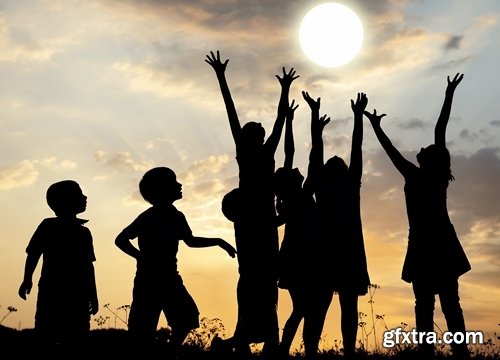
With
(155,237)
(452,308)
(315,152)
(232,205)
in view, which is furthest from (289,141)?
(452,308)

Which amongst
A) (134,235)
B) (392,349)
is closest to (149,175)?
(134,235)

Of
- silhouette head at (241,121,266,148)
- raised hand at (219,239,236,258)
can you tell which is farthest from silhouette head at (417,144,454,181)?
raised hand at (219,239,236,258)

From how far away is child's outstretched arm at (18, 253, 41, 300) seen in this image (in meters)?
7.63

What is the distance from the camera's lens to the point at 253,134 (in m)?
Answer: 7.62

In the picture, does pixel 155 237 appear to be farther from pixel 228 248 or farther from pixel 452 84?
pixel 452 84

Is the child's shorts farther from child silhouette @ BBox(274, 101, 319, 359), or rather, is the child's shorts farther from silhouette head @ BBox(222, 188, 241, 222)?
child silhouette @ BBox(274, 101, 319, 359)

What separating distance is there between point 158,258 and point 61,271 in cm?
123

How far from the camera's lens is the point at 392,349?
31.6 ft

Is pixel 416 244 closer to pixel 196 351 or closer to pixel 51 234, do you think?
pixel 196 351

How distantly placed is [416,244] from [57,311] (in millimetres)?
4434

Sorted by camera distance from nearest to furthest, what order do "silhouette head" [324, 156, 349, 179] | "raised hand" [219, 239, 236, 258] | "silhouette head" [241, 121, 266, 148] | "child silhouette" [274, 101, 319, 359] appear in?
"raised hand" [219, 239, 236, 258] → "silhouette head" [241, 121, 266, 148] → "child silhouette" [274, 101, 319, 359] → "silhouette head" [324, 156, 349, 179]

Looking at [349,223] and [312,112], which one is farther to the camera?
[312,112]

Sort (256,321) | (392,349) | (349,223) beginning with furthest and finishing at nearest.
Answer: (392,349)
(349,223)
(256,321)

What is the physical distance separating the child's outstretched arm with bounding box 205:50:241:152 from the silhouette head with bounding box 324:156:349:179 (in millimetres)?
1235
